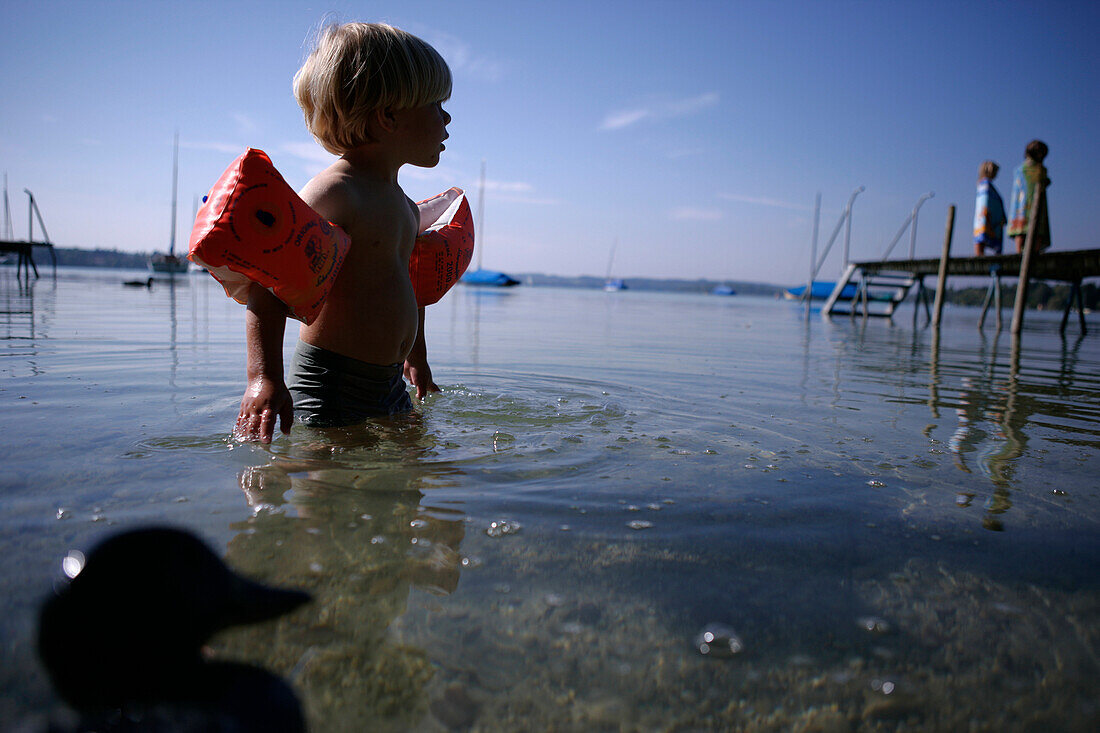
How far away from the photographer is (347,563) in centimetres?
127

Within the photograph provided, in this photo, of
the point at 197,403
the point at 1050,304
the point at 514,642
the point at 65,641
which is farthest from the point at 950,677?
the point at 1050,304

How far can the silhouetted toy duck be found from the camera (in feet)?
2.74

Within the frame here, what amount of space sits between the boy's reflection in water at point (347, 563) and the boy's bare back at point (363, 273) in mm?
453

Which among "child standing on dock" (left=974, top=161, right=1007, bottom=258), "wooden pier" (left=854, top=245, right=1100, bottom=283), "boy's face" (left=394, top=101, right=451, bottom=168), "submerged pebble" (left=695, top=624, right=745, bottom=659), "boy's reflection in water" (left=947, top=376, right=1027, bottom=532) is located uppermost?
"child standing on dock" (left=974, top=161, right=1007, bottom=258)

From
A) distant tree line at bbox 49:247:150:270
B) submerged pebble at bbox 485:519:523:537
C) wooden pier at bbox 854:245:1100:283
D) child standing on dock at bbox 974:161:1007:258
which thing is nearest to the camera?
submerged pebble at bbox 485:519:523:537

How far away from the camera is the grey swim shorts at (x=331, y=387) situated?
7.88 ft

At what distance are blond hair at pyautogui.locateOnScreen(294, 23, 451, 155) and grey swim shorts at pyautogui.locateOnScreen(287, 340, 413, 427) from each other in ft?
2.73

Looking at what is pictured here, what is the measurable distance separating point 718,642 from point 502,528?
587 millimetres

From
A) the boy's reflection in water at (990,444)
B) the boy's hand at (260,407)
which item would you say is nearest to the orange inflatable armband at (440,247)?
the boy's hand at (260,407)

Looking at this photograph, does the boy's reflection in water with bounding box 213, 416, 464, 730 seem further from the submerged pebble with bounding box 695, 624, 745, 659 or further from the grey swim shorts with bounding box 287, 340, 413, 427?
the submerged pebble with bounding box 695, 624, 745, 659

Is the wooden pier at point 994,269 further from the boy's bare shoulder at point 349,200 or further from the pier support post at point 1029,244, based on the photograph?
the boy's bare shoulder at point 349,200

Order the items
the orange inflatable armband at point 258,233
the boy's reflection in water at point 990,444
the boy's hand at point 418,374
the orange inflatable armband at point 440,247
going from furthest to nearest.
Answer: the boy's hand at point 418,374, the orange inflatable armband at point 440,247, the orange inflatable armband at point 258,233, the boy's reflection in water at point 990,444

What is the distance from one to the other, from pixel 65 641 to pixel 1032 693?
1.48 meters

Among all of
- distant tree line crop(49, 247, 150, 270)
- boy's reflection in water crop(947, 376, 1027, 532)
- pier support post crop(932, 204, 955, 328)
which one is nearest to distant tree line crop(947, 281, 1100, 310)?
pier support post crop(932, 204, 955, 328)
